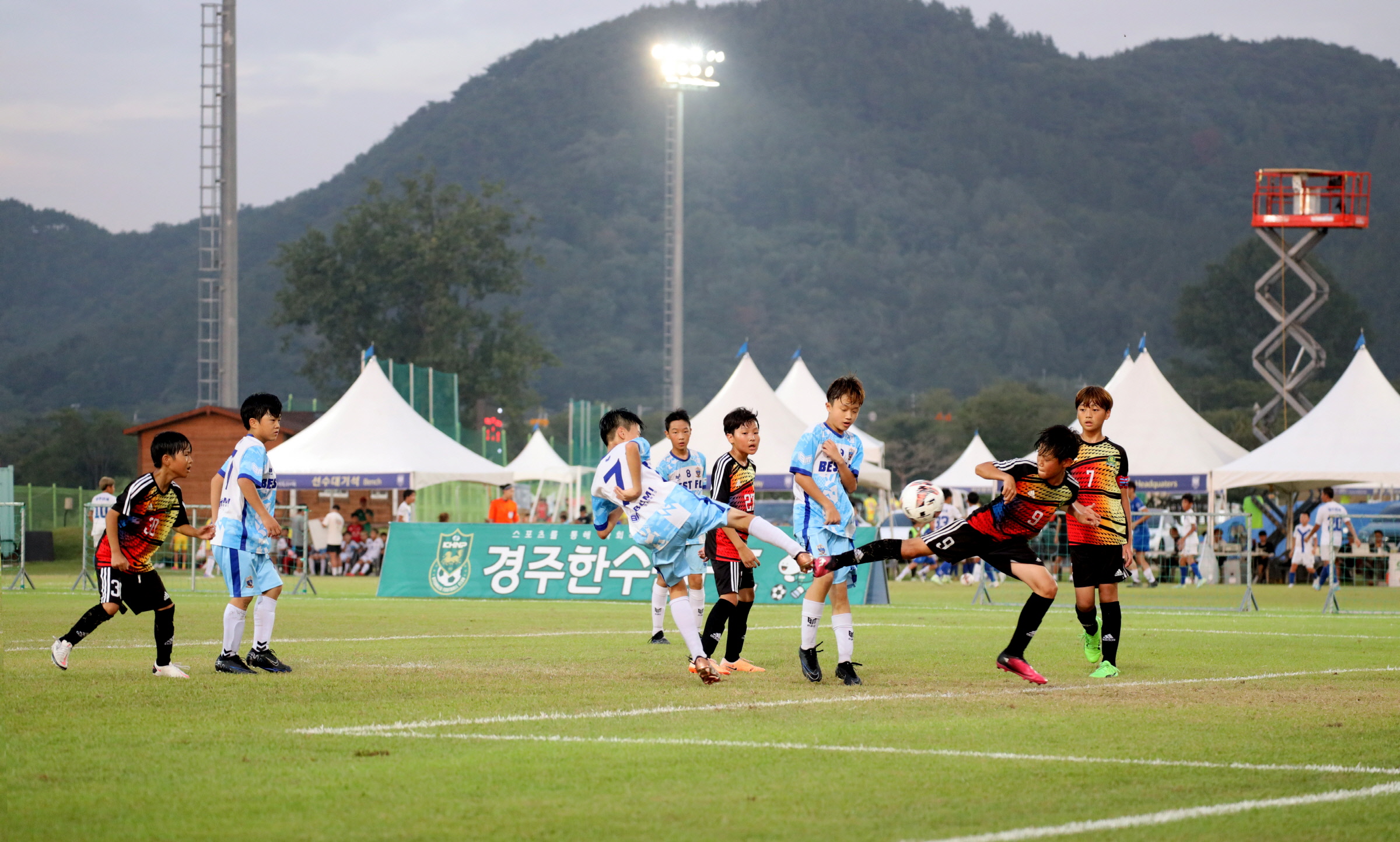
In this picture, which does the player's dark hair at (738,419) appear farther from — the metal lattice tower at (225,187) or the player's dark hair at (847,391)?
the metal lattice tower at (225,187)

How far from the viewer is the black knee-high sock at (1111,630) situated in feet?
39.3

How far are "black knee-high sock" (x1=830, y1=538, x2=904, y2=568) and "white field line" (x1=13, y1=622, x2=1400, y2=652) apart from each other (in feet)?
18.1

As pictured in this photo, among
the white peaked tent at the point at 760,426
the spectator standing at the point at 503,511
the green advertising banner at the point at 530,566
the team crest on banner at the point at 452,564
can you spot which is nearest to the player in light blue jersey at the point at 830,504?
the green advertising banner at the point at 530,566

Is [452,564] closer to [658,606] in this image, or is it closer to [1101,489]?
[658,606]

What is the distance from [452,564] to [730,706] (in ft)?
56.3

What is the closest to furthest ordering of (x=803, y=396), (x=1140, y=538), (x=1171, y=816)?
(x=1171, y=816), (x=1140, y=538), (x=803, y=396)

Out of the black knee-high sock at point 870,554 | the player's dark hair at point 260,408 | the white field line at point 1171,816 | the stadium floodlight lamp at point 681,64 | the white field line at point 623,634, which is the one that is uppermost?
the stadium floodlight lamp at point 681,64

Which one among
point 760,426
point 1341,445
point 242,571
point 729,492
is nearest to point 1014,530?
point 729,492

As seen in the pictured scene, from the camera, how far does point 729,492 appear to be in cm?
1293

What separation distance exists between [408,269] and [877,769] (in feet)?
289

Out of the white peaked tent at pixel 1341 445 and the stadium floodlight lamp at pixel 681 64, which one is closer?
the white peaked tent at pixel 1341 445

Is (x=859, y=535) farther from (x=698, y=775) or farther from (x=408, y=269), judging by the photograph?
(x=408, y=269)

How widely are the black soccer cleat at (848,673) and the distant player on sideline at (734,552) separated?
37.5 inches

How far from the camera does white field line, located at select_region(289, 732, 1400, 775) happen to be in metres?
7.28
